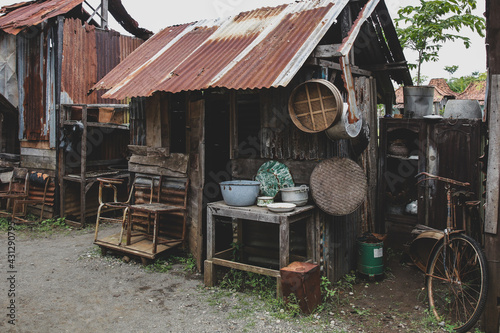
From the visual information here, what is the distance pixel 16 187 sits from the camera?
1078 centimetres

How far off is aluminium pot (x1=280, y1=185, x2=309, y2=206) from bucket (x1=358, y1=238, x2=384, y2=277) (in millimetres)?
1538

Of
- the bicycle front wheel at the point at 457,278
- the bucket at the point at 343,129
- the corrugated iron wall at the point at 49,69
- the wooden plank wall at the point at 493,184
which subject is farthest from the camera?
the corrugated iron wall at the point at 49,69

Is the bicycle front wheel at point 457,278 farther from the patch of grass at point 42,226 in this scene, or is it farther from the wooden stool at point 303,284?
the patch of grass at point 42,226

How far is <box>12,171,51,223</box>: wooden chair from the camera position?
9898 mm

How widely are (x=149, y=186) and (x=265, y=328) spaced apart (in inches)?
160

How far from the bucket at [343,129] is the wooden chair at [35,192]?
7918 mm

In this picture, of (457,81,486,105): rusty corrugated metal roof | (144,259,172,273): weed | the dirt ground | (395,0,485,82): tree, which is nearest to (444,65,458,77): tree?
(457,81,486,105): rusty corrugated metal roof

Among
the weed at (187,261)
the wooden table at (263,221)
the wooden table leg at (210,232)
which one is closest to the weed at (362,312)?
the wooden table at (263,221)

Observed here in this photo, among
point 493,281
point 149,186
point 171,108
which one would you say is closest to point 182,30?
point 171,108

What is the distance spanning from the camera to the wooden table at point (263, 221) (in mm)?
5137

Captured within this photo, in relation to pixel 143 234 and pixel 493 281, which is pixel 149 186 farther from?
pixel 493 281

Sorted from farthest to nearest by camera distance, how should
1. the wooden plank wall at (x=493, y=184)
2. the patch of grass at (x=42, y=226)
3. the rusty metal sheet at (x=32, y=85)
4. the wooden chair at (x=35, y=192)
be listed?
the rusty metal sheet at (x=32, y=85), the wooden chair at (x=35, y=192), the patch of grass at (x=42, y=226), the wooden plank wall at (x=493, y=184)

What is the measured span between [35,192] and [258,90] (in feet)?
24.4

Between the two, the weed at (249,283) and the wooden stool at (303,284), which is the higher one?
the wooden stool at (303,284)
